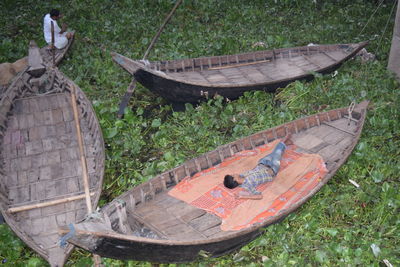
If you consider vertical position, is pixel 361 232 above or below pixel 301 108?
below

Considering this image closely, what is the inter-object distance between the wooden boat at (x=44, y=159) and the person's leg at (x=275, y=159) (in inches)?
79.3

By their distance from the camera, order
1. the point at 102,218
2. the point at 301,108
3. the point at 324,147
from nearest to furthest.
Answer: the point at 102,218, the point at 324,147, the point at 301,108

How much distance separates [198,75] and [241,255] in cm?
358

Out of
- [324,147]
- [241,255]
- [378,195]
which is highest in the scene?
[324,147]

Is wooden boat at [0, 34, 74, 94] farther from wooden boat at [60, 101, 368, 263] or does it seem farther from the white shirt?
wooden boat at [60, 101, 368, 263]

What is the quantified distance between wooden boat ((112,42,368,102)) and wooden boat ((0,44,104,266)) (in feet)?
3.85

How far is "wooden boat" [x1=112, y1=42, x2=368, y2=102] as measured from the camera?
6.18 meters

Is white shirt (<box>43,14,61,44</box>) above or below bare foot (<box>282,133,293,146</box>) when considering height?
above

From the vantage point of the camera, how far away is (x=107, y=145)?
6129 mm

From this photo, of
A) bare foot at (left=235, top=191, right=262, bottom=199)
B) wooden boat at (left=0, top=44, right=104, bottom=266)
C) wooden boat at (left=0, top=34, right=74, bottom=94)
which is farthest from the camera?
wooden boat at (left=0, top=34, right=74, bottom=94)

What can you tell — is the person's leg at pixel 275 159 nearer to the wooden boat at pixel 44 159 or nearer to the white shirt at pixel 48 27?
the wooden boat at pixel 44 159

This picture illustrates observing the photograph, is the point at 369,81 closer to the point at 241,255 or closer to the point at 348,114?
the point at 348,114

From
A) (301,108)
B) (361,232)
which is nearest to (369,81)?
(301,108)

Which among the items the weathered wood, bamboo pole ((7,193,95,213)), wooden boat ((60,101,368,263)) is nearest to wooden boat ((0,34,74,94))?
the weathered wood
